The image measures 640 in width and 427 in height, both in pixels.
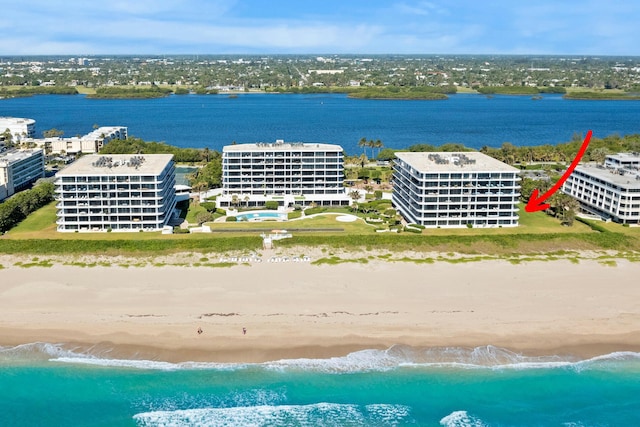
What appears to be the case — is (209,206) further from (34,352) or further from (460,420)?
(460,420)

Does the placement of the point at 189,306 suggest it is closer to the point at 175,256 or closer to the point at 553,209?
the point at 175,256

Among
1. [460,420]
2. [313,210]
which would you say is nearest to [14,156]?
[313,210]

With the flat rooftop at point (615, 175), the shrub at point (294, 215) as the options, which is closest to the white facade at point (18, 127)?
the shrub at point (294, 215)

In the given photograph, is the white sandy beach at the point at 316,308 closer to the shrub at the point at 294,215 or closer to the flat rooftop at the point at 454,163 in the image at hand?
the flat rooftop at the point at 454,163

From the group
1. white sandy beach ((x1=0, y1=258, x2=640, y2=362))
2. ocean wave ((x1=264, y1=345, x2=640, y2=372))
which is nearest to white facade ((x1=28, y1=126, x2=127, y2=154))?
white sandy beach ((x1=0, y1=258, x2=640, y2=362))

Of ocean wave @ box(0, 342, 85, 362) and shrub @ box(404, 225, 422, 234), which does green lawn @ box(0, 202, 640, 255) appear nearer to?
shrub @ box(404, 225, 422, 234)

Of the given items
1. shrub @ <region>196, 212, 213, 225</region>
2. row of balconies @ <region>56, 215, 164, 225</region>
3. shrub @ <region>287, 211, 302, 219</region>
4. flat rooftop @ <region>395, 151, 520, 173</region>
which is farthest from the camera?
shrub @ <region>287, 211, 302, 219</region>
